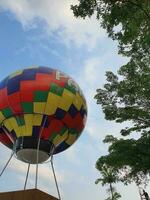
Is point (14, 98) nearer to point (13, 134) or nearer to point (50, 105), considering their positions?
point (50, 105)

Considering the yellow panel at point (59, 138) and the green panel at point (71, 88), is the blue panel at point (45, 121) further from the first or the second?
the green panel at point (71, 88)

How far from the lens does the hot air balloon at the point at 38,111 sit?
2011 centimetres

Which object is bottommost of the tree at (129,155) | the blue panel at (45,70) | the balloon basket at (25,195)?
the balloon basket at (25,195)

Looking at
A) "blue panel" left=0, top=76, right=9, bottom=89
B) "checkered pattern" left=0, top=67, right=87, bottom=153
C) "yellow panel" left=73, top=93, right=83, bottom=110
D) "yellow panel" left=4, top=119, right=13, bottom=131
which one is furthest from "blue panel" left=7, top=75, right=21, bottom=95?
"yellow panel" left=73, top=93, right=83, bottom=110

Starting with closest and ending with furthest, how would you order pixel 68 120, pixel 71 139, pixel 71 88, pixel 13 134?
pixel 68 120
pixel 13 134
pixel 71 88
pixel 71 139

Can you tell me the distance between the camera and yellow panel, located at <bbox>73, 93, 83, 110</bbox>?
21166mm

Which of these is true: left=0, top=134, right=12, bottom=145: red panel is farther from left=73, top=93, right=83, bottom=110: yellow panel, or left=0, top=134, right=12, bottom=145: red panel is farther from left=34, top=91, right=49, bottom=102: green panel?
left=73, top=93, right=83, bottom=110: yellow panel

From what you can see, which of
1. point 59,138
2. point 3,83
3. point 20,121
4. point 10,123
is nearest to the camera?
point 20,121

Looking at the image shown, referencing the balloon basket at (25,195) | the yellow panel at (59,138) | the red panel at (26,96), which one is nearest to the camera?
the balloon basket at (25,195)

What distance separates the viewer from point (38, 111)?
20.1 meters

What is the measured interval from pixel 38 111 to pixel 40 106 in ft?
0.96

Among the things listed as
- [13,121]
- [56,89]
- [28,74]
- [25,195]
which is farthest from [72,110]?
[25,195]

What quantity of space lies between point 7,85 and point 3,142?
373cm

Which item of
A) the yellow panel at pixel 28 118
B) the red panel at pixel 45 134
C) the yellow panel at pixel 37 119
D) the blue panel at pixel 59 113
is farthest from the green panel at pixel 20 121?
the blue panel at pixel 59 113
